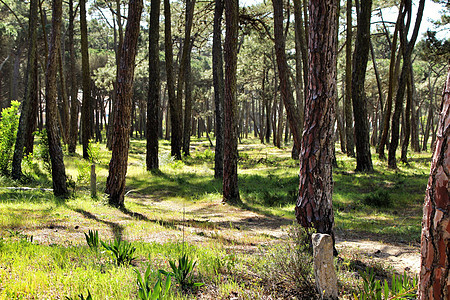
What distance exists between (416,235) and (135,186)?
29.2 ft

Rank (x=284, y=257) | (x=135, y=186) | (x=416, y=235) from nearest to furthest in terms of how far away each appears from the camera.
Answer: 1. (x=284, y=257)
2. (x=416, y=235)
3. (x=135, y=186)

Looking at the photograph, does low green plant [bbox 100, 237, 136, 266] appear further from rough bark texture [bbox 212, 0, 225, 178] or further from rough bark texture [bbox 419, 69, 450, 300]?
rough bark texture [bbox 212, 0, 225, 178]

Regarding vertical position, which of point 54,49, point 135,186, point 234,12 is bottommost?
point 135,186

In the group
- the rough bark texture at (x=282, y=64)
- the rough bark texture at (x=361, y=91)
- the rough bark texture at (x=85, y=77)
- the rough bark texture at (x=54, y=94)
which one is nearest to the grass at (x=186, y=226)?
the rough bark texture at (x=361, y=91)

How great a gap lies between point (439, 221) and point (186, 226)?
568cm

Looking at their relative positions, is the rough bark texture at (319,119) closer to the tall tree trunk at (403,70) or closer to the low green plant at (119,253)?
the low green plant at (119,253)

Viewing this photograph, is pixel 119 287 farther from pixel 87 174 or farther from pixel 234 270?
pixel 87 174

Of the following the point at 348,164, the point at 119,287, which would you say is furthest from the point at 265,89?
the point at 119,287

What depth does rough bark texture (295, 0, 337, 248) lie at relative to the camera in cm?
486

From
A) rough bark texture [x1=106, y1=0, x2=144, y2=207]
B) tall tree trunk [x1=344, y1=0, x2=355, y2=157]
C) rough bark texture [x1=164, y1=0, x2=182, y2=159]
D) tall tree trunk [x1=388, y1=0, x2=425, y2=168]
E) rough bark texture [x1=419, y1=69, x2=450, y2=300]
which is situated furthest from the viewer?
rough bark texture [x1=164, y1=0, x2=182, y2=159]

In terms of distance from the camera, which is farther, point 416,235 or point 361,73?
point 361,73

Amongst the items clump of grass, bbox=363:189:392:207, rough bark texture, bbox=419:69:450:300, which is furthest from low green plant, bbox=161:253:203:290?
clump of grass, bbox=363:189:392:207

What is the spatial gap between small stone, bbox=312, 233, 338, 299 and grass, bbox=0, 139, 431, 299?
1.31ft

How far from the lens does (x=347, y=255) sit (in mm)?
5070
